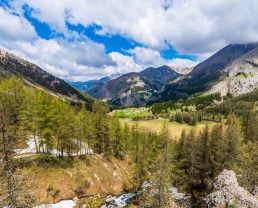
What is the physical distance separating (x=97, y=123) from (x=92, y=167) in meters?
14.5

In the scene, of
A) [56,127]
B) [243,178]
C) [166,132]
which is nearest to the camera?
[243,178]

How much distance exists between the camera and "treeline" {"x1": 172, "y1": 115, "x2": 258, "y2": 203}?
4014cm

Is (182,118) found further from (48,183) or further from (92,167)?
(48,183)

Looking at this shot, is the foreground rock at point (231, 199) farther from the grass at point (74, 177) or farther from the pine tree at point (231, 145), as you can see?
the grass at point (74, 177)

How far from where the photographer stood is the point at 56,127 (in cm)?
5047

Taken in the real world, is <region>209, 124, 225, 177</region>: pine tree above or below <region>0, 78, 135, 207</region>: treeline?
below

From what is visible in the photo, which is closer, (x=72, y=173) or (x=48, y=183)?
(x=48, y=183)

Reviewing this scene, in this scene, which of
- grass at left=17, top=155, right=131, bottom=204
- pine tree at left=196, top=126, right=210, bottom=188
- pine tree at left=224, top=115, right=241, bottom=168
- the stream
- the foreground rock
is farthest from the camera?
pine tree at left=196, top=126, right=210, bottom=188

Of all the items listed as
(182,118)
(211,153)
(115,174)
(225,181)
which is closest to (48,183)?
(115,174)

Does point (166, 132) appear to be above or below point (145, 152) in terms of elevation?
above

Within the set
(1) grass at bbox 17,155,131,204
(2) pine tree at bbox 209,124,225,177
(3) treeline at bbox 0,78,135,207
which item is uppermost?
(3) treeline at bbox 0,78,135,207

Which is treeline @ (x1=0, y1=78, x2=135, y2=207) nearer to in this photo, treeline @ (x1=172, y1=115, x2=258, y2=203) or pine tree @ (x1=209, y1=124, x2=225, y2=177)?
treeline @ (x1=172, y1=115, x2=258, y2=203)

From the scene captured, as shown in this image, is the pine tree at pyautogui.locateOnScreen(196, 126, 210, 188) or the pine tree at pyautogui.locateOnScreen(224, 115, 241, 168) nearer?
the pine tree at pyautogui.locateOnScreen(224, 115, 241, 168)

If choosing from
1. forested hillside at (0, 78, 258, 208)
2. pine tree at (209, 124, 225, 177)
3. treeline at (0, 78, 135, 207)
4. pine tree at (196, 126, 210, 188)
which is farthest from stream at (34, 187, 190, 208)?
treeline at (0, 78, 135, 207)
